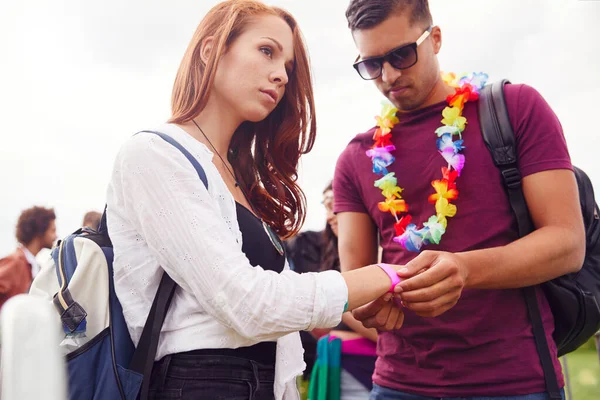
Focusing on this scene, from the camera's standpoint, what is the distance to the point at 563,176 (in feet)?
6.25

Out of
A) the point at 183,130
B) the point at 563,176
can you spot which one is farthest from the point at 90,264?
the point at 563,176

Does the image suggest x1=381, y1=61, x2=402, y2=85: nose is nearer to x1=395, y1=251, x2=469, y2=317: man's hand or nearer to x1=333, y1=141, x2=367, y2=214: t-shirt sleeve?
x1=333, y1=141, x2=367, y2=214: t-shirt sleeve

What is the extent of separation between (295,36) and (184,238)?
1.05 m

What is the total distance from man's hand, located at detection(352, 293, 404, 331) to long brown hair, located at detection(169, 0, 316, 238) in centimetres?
43

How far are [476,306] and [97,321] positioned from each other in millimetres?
1253

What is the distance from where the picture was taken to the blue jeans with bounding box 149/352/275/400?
53.5 inches

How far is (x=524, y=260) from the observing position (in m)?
1.82

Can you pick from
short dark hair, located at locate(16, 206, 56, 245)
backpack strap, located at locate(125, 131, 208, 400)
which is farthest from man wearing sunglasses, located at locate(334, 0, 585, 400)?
short dark hair, located at locate(16, 206, 56, 245)

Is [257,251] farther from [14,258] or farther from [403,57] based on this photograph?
[14,258]

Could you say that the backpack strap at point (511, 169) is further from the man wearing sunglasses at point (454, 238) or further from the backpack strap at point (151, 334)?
the backpack strap at point (151, 334)

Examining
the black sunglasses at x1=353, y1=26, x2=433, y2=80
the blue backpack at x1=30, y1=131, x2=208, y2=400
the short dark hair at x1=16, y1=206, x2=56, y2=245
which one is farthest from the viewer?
the short dark hair at x1=16, y1=206, x2=56, y2=245

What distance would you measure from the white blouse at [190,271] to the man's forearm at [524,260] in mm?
576

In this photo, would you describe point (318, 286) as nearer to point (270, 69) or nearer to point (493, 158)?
point (270, 69)

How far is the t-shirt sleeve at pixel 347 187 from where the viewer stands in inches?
94.7
